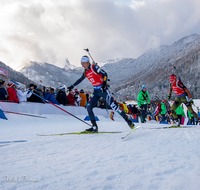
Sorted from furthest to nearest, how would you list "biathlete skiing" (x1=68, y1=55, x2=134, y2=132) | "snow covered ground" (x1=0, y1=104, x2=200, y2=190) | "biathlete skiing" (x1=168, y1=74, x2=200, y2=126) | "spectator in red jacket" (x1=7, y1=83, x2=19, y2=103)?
"spectator in red jacket" (x1=7, y1=83, x2=19, y2=103) < "biathlete skiing" (x1=168, y1=74, x2=200, y2=126) < "biathlete skiing" (x1=68, y1=55, x2=134, y2=132) < "snow covered ground" (x1=0, y1=104, x2=200, y2=190)

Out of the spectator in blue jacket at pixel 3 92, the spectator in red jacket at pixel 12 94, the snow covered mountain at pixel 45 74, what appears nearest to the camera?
the spectator in blue jacket at pixel 3 92


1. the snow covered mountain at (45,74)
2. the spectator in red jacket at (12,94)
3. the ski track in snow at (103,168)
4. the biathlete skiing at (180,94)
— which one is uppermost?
the snow covered mountain at (45,74)

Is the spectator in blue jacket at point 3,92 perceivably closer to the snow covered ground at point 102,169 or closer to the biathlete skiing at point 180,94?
the snow covered ground at point 102,169

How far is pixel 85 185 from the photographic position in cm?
127

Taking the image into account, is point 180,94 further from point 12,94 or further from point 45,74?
point 45,74

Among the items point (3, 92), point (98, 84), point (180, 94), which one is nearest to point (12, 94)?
point (3, 92)

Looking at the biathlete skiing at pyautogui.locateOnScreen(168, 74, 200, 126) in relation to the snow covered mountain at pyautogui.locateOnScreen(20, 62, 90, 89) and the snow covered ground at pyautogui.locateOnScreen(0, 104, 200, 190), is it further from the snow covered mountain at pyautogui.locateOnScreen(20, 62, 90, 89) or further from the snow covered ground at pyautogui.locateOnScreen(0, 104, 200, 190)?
the snow covered mountain at pyautogui.locateOnScreen(20, 62, 90, 89)

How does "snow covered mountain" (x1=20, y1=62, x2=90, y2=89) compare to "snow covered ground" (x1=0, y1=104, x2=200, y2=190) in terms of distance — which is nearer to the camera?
"snow covered ground" (x1=0, y1=104, x2=200, y2=190)

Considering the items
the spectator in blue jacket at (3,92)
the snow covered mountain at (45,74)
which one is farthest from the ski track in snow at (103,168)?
the snow covered mountain at (45,74)

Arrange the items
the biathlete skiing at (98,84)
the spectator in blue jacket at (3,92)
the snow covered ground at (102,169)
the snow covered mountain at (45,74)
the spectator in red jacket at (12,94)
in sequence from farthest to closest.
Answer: the snow covered mountain at (45,74) → the spectator in red jacket at (12,94) → the spectator in blue jacket at (3,92) → the biathlete skiing at (98,84) → the snow covered ground at (102,169)

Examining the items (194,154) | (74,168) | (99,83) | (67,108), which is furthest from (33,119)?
(194,154)

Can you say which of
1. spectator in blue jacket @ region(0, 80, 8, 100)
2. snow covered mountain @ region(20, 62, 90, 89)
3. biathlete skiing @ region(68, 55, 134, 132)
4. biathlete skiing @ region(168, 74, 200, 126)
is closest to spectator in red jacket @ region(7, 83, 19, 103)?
spectator in blue jacket @ region(0, 80, 8, 100)

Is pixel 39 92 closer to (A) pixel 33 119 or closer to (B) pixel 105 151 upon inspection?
(A) pixel 33 119

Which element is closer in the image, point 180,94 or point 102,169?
point 102,169
